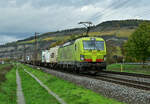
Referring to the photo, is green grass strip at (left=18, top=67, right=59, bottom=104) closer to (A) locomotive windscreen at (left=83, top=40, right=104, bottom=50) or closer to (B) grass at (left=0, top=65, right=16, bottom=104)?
(B) grass at (left=0, top=65, right=16, bottom=104)

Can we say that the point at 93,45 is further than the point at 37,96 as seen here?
Yes

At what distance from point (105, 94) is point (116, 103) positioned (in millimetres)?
2117

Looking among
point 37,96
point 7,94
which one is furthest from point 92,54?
point 7,94

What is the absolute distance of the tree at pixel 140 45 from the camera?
44.9 metres

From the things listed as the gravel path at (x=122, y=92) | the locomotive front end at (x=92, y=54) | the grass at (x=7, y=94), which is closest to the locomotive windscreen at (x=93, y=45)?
the locomotive front end at (x=92, y=54)

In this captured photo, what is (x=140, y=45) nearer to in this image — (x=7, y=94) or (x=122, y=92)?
(x=7, y=94)

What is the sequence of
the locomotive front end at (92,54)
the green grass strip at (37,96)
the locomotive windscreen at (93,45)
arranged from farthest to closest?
the locomotive windscreen at (93,45), the locomotive front end at (92,54), the green grass strip at (37,96)

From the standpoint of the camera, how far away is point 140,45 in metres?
45.4

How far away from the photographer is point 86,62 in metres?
21.9

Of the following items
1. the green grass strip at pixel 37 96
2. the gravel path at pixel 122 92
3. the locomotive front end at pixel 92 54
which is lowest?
the green grass strip at pixel 37 96

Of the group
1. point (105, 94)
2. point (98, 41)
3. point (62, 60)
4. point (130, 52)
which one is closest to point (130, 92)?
point (105, 94)

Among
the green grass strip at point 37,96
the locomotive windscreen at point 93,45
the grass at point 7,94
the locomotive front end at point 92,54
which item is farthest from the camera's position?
the locomotive windscreen at point 93,45

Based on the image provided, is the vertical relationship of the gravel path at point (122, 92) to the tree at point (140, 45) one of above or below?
below

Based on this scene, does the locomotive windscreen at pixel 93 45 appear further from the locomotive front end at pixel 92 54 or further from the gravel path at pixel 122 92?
the gravel path at pixel 122 92
